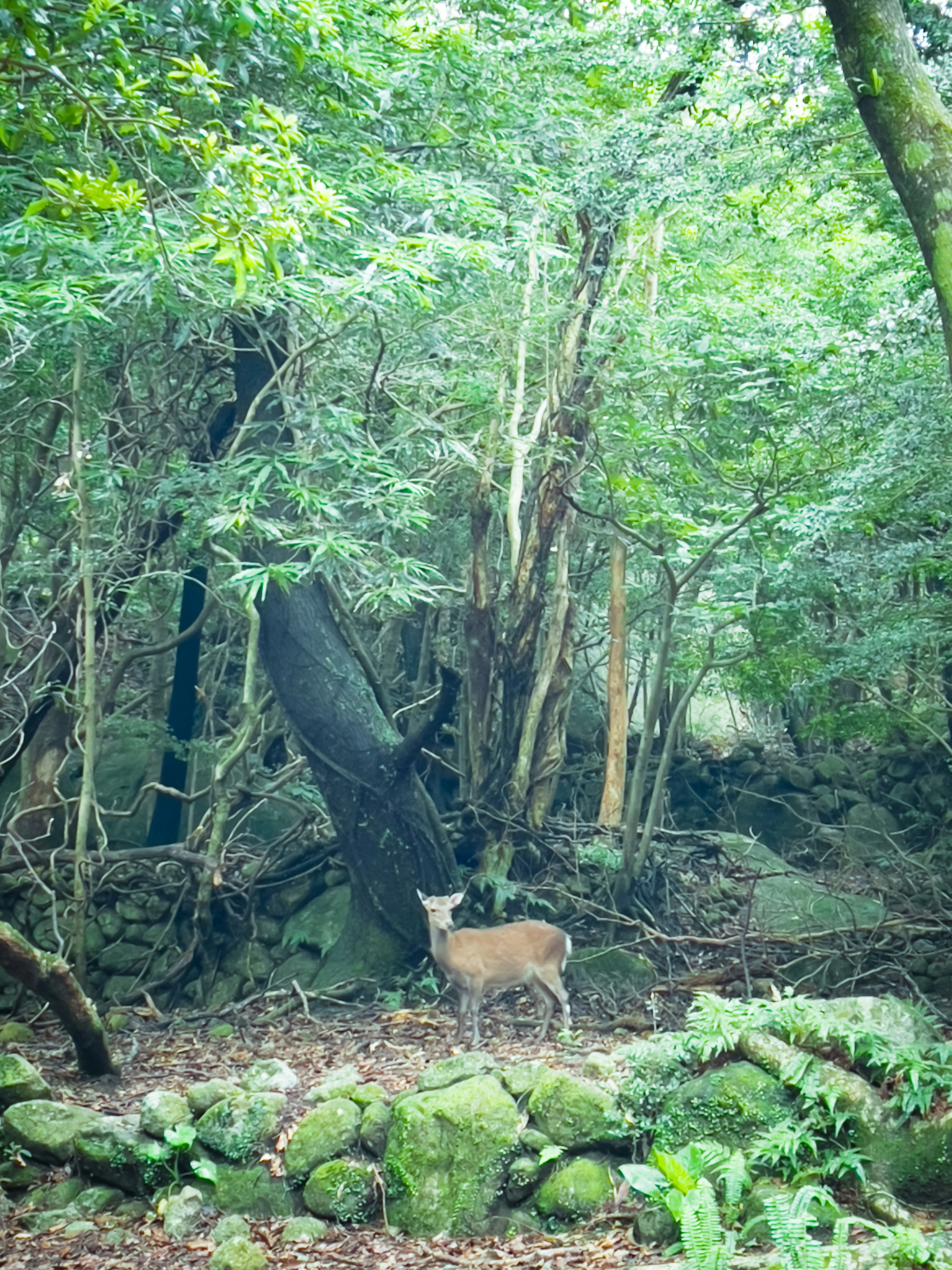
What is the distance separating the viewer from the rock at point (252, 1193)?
19.0 feet

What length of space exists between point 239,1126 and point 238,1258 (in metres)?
1.05

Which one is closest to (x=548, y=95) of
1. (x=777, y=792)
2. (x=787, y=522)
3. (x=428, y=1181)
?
(x=787, y=522)

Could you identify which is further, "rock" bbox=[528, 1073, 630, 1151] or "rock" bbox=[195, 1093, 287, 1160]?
"rock" bbox=[195, 1093, 287, 1160]

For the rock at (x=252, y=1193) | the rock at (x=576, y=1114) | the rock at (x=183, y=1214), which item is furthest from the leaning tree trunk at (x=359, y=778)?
the rock at (x=576, y=1114)

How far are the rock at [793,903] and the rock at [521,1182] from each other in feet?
12.9

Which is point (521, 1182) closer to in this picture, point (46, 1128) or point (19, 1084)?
point (46, 1128)

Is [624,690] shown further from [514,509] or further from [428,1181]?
[428,1181]

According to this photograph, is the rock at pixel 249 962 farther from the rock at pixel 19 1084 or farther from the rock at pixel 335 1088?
the rock at pixel 19 1084

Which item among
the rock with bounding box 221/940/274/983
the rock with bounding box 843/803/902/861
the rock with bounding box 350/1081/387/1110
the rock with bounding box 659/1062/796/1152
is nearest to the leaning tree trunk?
the rock with bounding box 221/940/274/983

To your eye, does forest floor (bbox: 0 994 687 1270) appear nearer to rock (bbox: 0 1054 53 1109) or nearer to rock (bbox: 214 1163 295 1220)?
rock (bbox: 214 1163 295 1220)

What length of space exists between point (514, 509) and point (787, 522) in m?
2.78

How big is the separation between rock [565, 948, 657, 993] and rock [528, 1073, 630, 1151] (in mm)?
2943

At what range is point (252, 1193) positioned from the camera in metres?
5.87

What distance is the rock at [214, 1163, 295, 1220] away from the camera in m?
5.80
